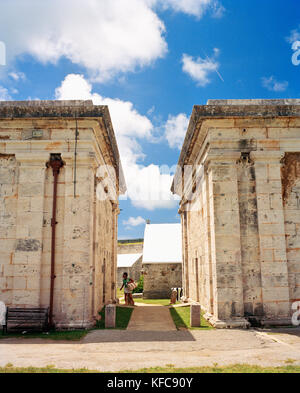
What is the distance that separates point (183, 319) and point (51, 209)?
476 cm

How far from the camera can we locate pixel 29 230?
8.88 meters

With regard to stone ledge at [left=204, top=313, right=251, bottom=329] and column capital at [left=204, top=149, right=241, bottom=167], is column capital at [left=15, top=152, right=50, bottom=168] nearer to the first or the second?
column capital at [left=204, top=149, right=241, bottom=167]

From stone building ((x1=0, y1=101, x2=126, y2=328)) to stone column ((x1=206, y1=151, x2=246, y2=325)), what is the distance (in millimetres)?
3118

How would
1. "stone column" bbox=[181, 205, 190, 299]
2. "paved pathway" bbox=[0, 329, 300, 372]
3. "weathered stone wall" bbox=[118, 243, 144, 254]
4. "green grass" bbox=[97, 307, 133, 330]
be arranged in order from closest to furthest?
"paved pathway" bbox=[0, 329, 300, 372] → "green grass" bbox=[97, 307, 133, 330] → "stone column" bbox=[181, 205, 190, 299] → "weathered stone wall" bbox=[118, 243, 144, 254]

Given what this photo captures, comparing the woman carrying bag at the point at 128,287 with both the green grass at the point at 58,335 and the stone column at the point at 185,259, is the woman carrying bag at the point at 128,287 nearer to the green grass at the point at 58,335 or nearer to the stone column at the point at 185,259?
the stone column at the point at 185,259

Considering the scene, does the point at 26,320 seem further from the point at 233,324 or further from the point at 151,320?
the point at 233,324

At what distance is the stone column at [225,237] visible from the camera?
8.67 metres

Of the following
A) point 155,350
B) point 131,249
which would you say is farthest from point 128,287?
point 131,249

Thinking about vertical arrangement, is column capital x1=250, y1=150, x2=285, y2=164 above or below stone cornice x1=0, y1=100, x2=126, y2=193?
below

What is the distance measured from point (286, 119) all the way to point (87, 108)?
5296mm

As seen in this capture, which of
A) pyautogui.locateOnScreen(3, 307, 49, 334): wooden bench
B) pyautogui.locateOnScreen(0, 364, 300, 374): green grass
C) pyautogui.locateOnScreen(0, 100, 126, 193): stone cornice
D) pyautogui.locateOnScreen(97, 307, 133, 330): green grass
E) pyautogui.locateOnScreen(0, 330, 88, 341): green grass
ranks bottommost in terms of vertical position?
pyautogui.locateOnScreen(97, 307, 133, 330): green grass

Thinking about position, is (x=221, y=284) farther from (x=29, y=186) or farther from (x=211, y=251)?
(x=29, y=186)

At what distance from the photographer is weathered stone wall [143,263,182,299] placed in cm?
2098

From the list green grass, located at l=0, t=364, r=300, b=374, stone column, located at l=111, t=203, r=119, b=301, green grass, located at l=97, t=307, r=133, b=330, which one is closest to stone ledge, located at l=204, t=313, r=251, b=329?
green grass, located at l=97, t=307, r=133, b=330
